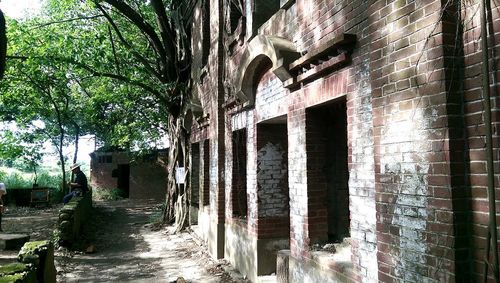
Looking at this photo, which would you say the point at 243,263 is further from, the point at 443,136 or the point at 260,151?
the point at 443,136

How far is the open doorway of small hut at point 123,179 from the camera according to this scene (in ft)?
90.4

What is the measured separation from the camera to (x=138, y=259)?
9.09 metres

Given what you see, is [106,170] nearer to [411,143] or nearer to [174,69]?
[174,69]

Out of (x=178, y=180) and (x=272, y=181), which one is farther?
(x=178, y=180)

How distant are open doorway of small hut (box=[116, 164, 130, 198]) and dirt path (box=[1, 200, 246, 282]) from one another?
14.1 meters

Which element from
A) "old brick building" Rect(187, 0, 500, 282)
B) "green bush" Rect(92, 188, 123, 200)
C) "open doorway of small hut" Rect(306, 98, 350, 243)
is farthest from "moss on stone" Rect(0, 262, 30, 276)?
"green bush" Rect(92, 188, 123, 200)

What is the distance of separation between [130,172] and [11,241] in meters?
17.6

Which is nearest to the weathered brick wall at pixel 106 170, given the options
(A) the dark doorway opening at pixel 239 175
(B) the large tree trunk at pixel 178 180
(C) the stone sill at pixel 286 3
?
(B) the large tree trunk at pixel 178 180

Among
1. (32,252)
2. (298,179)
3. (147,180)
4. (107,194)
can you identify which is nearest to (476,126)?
(298,179)

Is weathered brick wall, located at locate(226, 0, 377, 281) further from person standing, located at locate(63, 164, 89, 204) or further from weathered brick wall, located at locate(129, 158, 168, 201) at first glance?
weathered brick wall, located at locate(129, 158, 168, 201)

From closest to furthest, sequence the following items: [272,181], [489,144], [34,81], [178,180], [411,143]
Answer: [489,144], [411,143], [272,181], [178,180], [34,81]

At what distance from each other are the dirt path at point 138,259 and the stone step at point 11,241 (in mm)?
866

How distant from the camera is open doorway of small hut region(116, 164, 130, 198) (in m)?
27.5

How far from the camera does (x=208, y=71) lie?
33.4 ft
